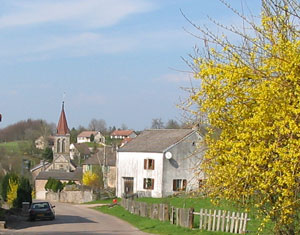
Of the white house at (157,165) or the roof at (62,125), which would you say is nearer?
the white house at (157,165)

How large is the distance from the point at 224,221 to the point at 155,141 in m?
30.9

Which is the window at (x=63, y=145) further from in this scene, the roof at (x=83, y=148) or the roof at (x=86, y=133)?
the roof at (x=86, y=133)

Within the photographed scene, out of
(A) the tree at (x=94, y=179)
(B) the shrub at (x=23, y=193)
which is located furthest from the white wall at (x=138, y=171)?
(A) the tree at (x=94, y=179)

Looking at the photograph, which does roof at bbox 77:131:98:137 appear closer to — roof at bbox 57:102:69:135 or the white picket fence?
roof at bbox 57:102:69:135

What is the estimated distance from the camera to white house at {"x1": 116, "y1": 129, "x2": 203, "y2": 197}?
53.8m

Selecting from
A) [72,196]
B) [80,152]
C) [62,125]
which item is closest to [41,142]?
[80,152]

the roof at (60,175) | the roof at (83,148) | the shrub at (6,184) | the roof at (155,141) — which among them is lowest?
the shrub at (6,184)

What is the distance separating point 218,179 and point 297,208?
165 cm

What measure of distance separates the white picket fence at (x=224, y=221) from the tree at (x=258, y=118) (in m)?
13.3

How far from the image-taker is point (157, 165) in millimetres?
54250

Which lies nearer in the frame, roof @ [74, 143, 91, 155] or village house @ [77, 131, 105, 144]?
roof @ [74, 143, 91, 155]

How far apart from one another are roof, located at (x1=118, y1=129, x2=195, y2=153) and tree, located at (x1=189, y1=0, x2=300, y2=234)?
4099 centimetres

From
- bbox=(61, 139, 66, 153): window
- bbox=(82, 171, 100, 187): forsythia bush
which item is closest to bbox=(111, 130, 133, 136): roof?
bbox=(61, 139, 66, 153): window

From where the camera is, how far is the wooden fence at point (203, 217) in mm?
25406
